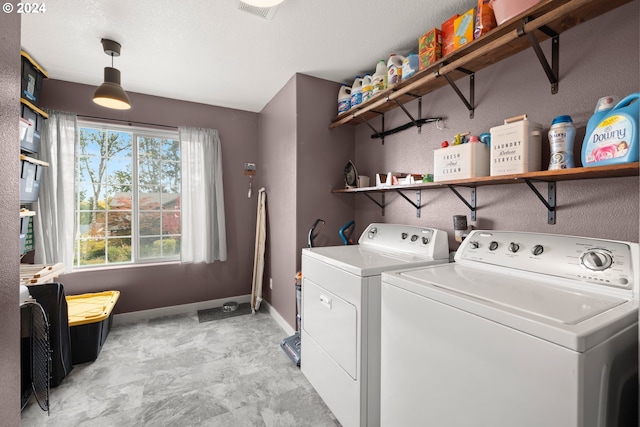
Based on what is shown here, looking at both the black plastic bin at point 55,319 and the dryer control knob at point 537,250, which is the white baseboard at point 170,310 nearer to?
the black plastic bin at point 55,319

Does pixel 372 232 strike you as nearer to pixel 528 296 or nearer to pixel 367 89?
pixel 367 89

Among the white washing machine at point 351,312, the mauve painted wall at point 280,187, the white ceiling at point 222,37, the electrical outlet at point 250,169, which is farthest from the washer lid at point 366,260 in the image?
the electrical outlet at point 250,169

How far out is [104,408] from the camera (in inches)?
68.1

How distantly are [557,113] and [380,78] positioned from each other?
1.17 meters

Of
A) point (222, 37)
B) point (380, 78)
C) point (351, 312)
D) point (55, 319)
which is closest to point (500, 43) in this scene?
point (380, 78)

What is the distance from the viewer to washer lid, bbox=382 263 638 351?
70 cm

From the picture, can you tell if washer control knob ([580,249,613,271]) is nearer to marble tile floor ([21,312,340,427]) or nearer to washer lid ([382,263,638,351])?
washer lid ([382,263,638,351])

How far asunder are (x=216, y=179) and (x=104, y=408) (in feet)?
7.33

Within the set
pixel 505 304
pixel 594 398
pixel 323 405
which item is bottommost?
pixel 323 405

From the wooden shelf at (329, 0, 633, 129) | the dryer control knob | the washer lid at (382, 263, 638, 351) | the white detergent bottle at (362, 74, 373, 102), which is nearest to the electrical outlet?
the white detergent bottle at (362, 74, 373, 102)

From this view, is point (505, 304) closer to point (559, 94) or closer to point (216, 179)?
point (559, 94)

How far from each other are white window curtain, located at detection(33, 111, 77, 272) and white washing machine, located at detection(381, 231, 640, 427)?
3.05 m

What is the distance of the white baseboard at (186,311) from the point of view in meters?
2.91

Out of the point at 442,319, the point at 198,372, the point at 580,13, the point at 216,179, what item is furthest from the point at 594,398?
the point at 216,179
